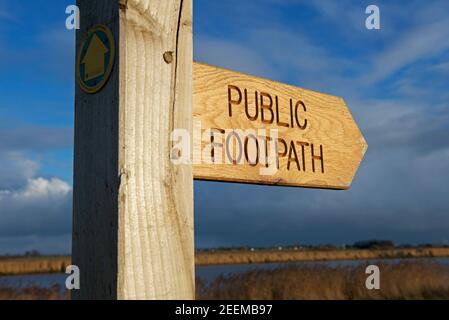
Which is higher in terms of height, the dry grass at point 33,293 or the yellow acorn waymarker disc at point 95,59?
the yellow acorn waymarker disc at point 95,59

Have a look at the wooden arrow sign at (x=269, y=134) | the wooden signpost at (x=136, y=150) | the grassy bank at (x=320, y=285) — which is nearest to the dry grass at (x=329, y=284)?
the grassy bank at (x=320, y=285)

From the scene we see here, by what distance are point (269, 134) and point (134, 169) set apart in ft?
1.85

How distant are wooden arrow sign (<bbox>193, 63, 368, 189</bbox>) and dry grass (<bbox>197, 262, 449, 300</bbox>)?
21.7 ft

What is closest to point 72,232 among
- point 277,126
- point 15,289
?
point 277,126

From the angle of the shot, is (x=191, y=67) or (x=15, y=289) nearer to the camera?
(x=191, y=67)

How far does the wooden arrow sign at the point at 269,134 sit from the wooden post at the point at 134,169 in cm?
16

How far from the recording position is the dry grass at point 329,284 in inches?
349

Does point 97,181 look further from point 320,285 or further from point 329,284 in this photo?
point 329,284

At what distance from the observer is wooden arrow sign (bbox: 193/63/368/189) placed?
1326 mm

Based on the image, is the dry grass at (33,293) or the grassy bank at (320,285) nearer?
the dry grass at (33,293)

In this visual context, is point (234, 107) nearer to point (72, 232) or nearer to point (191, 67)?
point (191, 67)

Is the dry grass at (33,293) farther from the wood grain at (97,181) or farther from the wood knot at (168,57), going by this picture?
the wood knot at (168,57)

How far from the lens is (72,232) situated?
1.13 meters
